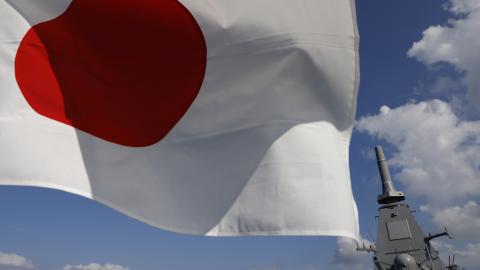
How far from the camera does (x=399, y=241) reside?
77.2 ft

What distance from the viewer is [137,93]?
431 centimetres

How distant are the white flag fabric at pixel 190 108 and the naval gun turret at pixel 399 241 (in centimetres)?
2071

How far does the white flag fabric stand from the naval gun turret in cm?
2071

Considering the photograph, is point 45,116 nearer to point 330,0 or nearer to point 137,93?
point 137,93

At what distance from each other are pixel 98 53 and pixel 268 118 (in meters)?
1.83

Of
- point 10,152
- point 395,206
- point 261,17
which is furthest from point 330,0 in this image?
point 395,206

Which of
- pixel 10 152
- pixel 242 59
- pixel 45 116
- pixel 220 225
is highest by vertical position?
pixel 242 59

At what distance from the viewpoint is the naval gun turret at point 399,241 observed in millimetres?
22531

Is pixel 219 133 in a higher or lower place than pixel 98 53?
lower

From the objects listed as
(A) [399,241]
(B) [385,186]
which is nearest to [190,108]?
(A) [399,241]

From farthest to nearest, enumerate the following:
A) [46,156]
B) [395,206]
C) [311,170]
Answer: [395,206] < [46,156] < [311,170]

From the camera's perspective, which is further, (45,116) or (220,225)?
(45,116)

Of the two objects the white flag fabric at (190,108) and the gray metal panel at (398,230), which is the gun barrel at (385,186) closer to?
the gray metal panel at (398,230)

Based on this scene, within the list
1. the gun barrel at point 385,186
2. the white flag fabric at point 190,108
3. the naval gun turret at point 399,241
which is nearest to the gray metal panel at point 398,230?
the naval gun turret at point 399,241
